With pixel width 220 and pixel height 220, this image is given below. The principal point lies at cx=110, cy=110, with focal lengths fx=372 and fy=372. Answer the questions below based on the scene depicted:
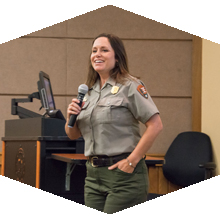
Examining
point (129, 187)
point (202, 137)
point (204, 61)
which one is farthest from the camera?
point (204, 61)

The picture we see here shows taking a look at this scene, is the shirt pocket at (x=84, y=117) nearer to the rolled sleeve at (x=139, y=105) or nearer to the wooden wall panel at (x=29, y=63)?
the rolled sleeve at (x=139, y=105)

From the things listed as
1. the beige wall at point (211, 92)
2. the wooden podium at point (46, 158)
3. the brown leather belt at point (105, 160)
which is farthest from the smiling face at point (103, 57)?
the beige wall at point (211, 92)

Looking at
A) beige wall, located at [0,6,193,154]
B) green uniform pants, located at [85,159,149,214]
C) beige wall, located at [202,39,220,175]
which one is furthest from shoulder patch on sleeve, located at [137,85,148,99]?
beige wall, located at [0,6,193,154]

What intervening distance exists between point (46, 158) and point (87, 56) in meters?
1.53

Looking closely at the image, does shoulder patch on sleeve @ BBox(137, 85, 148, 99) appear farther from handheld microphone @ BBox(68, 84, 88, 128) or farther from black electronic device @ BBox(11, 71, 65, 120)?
black electronic device @ BBox(11, 71, 65, 120)

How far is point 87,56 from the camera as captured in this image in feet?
11.9

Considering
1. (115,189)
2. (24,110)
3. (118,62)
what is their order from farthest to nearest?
1. (24,110)
2. (118,62)
3. (115,189)

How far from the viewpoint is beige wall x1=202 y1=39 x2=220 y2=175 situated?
3006 millimetres

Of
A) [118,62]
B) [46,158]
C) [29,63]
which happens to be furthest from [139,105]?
[29,63]

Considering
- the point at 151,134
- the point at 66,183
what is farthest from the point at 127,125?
the point at 66,183

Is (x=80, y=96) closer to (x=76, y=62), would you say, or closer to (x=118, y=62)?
(x=118, y=62)

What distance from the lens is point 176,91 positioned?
3652 mm

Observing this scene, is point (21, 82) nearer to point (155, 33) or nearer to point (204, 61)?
point (155, 33)

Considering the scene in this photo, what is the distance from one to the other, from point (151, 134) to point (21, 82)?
2.51m
